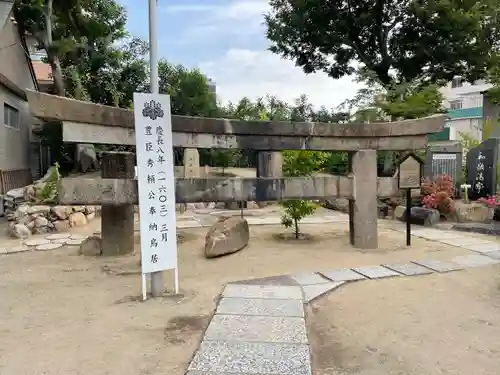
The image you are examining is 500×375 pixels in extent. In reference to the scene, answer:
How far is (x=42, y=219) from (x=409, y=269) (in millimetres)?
8134

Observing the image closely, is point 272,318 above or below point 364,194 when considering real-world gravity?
below

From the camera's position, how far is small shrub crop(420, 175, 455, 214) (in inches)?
423

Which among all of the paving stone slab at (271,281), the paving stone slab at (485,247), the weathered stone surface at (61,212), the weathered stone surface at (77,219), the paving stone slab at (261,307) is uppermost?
the weathered stone surface at (61,212)

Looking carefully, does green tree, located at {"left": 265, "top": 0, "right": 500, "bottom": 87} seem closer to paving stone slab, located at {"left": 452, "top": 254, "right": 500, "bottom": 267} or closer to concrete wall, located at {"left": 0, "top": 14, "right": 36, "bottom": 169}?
concrete wall, located at {"left": 0, "top": 14, "right": 36, "bottom": 169}

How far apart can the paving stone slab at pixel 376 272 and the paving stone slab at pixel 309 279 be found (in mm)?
635

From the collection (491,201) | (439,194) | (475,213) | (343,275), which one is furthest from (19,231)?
(491,201)

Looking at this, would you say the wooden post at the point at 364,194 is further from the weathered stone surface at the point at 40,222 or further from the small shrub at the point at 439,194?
the weathered stone surface at the point at 40,222

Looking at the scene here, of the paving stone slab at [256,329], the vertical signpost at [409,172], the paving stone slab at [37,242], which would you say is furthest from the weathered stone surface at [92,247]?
the vertical signpost at [409,172]

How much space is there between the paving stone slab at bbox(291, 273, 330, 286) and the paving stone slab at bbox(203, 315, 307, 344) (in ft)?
4.33

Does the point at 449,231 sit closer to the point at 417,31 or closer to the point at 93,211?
the point at 93,211

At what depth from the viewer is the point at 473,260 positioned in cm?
646

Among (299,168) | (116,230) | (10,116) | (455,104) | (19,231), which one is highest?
(455,104)

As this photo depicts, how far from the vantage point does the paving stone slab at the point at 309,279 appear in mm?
5288

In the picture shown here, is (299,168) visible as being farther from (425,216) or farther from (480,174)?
(480,174)
